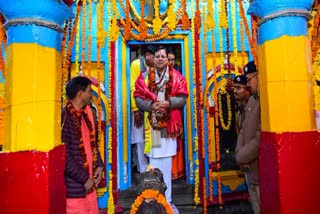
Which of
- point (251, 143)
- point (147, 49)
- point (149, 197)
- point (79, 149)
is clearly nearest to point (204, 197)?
point (251, 143)

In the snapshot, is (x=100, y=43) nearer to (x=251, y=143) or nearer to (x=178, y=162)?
(x=178, y=162)

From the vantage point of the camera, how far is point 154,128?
16.5 feet

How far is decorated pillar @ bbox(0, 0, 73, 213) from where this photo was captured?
8.23 ft

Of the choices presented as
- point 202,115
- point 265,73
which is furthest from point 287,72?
point 202,115

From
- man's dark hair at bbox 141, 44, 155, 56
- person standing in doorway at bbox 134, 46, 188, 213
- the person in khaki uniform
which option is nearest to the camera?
the person in khaki uniform

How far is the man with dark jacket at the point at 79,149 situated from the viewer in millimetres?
3162

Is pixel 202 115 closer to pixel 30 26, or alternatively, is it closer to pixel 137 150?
pixel 137 150

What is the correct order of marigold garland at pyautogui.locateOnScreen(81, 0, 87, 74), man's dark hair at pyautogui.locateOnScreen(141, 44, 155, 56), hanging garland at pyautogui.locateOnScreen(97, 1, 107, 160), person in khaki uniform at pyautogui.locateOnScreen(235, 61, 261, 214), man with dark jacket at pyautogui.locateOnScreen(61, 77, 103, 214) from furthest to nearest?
1. man's dark hair at pyautogui.locateOnScreen(141, 44, 155, 56)
2. marigold garland at pyautogui.locateOnScreen(81, 0, 87, 74)
3. hanging garland at pyautogui.locateOnScreen(97, 1, 107, 160)
4. person in khaki uniform at pyautogui.locateOnScreen(235, 61, 261, 214)
5. man with dark jacket at pyautogui.locateOnScreen(61, 77, 103, 214)

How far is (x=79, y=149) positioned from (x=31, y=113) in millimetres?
807

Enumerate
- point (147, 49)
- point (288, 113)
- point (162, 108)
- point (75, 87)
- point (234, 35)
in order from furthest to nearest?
point (147, 49)
point (234, 35)
point (162, 108)
point (75, 87)
point (288, 113)

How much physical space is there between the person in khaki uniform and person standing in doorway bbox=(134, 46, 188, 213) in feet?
5.19


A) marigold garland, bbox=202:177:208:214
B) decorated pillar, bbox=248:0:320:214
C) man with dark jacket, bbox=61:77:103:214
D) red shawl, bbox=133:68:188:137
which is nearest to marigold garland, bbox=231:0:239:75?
red shawl, bbox=133:68:188:137

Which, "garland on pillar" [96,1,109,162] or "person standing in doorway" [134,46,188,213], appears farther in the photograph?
"garland on pillar" [96,1,109,162]

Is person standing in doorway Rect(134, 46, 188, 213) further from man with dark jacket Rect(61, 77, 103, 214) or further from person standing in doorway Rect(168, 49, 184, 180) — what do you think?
man with dark jacket Rect(61, 77, 103, 214)
